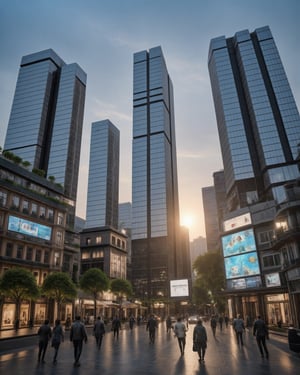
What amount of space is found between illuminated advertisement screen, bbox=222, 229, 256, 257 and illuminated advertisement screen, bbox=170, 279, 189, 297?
56.0ft

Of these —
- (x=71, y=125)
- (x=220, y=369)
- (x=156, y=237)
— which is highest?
(x=71, y=125)

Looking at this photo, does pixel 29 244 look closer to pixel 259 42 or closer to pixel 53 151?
pixel 53 151

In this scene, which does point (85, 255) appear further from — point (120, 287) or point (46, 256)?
point (46, 256)

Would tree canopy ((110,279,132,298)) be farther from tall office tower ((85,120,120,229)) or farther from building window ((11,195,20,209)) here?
tall office tower ((85,120,120,229))

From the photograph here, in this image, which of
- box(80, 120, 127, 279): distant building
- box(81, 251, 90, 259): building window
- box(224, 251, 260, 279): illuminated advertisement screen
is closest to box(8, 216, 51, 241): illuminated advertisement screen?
box(80, 120, 127, 279): distant building

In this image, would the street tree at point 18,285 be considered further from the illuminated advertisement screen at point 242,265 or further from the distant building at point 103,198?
the distant building at point 103,198

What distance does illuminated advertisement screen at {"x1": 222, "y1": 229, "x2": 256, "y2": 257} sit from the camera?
49.2 meters

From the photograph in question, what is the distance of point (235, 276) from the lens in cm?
5100

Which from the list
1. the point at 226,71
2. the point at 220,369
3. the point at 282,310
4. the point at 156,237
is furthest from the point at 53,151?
the point at 220,369

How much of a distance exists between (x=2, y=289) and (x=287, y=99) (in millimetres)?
88758

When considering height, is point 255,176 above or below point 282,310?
above

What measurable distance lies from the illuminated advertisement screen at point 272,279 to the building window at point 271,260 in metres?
1.56

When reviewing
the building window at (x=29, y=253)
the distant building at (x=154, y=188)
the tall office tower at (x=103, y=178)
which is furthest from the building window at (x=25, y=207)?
the tall office tower at (x=103, y=178)

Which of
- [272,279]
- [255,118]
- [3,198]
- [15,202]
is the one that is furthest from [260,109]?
[3,198]
